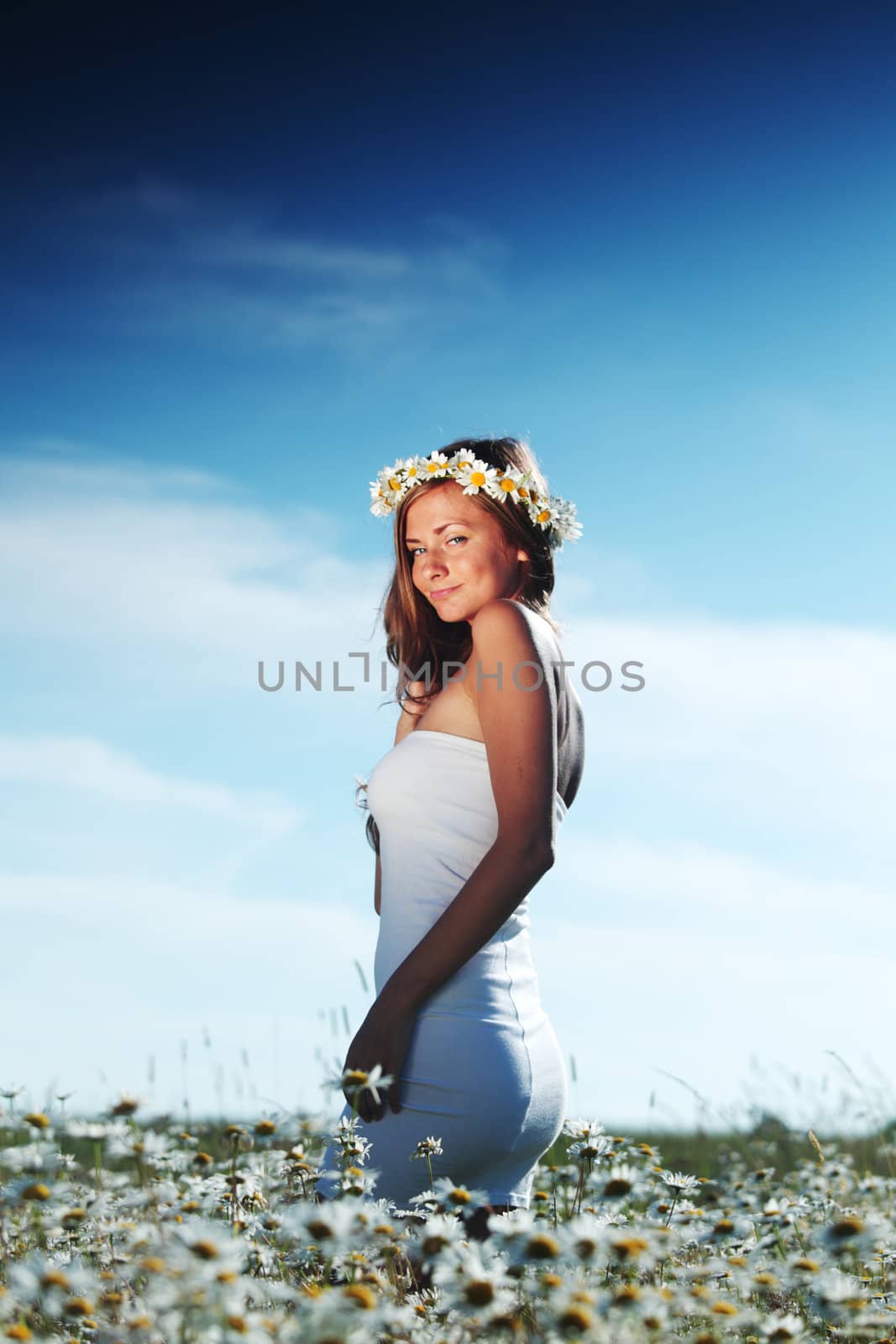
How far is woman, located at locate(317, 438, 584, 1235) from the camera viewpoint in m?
3.21

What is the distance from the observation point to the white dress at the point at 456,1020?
3.21 meters

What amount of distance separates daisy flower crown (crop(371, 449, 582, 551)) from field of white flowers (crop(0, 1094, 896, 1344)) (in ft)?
6.93

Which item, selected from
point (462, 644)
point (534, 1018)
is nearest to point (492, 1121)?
point (534, 1018)

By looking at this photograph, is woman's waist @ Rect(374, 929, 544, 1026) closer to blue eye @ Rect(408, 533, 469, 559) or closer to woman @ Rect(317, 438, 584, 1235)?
woman @ Rect(317, 438, 584, 1235)

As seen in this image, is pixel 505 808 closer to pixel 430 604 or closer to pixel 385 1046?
pixel 385 1046

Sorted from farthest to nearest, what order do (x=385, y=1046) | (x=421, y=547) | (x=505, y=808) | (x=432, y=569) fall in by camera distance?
1. (x=421, y=547)
2. (x=432, y=569)
3. (x=505, y=808)
4. (x=385, y=1046)

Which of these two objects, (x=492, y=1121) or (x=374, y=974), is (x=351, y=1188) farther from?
(x=374, y=974)

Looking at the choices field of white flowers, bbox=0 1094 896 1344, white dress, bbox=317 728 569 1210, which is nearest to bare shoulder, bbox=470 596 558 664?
white dress, bbox=317 728 569 1210

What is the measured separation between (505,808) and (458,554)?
1.20m

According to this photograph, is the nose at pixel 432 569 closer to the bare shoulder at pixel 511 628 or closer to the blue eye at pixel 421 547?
the blue eye at pixel 421 547

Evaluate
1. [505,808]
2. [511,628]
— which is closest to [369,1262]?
[505,808]

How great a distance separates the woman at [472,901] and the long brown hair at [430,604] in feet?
0.51

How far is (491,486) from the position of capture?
4.34m

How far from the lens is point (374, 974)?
362 cm
